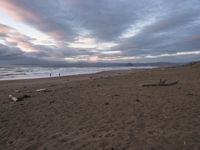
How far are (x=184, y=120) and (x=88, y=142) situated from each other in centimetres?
314

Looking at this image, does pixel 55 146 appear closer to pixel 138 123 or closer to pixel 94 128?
pixel 94 128

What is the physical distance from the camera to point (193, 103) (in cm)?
945

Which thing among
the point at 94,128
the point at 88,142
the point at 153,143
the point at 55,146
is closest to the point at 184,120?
the point at 153,143

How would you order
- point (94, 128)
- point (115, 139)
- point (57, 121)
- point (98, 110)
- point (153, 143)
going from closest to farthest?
point (153, 143)
point (115, 139)
point (94, 128)
point (57, 121)
point (98, 110)

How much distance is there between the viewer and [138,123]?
7027 mm

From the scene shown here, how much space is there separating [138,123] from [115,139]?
1482 mm

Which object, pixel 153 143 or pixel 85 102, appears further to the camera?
pixel 85 102

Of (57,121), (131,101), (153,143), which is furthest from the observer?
(131,101)

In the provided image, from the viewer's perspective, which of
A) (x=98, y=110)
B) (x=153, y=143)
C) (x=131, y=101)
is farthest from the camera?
(x=131, y=101)

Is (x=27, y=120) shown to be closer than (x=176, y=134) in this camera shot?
No

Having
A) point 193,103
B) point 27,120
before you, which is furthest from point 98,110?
point 193,103

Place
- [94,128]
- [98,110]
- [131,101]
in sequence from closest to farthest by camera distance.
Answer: [94,128] < [98,110] < [131,101]

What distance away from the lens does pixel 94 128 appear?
677 centimetres

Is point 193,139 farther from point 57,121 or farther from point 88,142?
point 57,121
